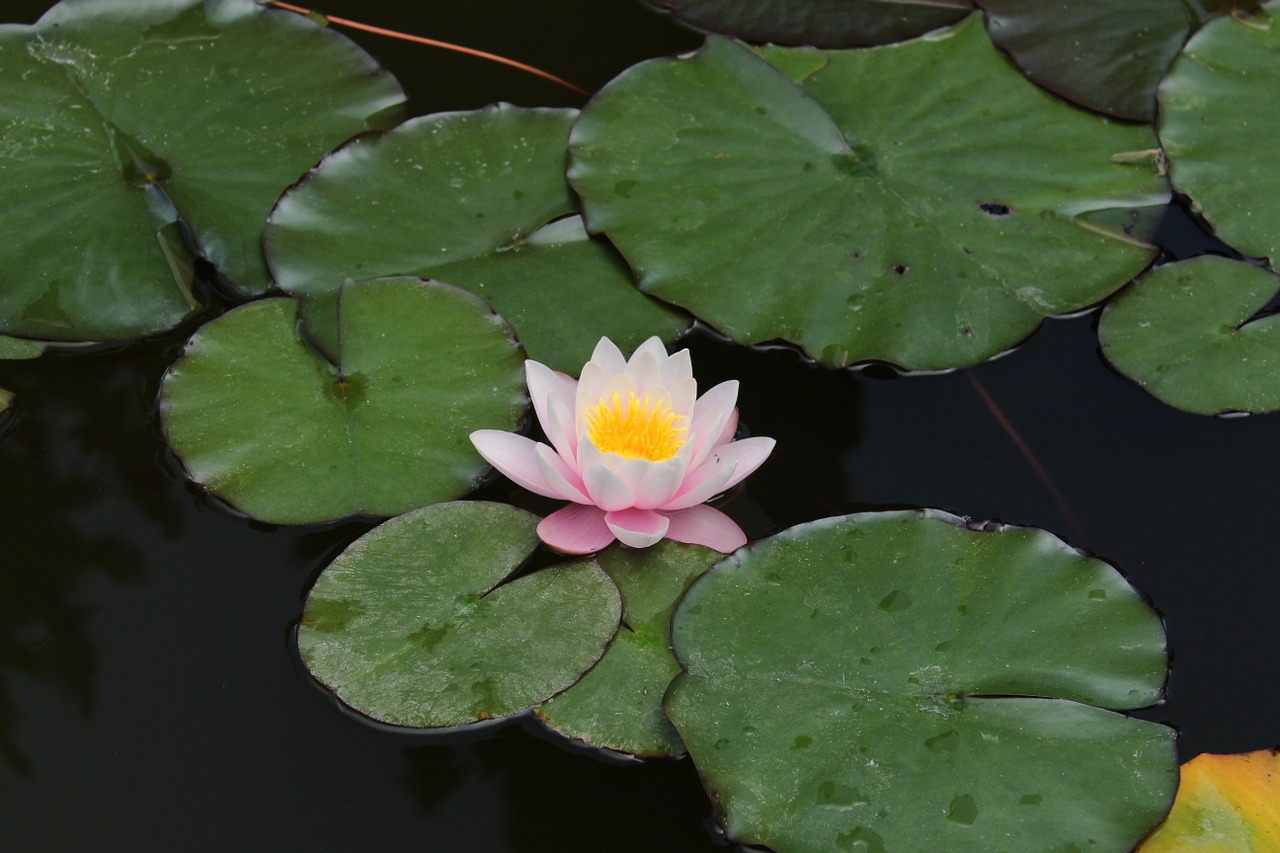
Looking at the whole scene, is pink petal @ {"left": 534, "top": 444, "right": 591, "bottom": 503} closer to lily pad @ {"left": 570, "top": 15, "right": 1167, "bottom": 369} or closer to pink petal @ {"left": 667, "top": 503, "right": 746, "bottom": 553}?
pink petal @ {"left": 667, "top": 503, "right": 746, "bottom": 553}

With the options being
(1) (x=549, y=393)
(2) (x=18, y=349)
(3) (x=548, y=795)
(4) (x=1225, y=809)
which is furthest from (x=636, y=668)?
(2) (x=18, y=349)

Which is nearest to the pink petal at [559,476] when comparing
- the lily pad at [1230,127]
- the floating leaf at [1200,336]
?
the floating leaf at [1200,336]

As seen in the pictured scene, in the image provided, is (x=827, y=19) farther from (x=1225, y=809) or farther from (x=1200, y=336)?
(x=1225, y=809)

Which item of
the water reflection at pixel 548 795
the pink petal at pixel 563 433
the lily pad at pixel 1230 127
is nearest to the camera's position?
the water reflection at pixel 548 795

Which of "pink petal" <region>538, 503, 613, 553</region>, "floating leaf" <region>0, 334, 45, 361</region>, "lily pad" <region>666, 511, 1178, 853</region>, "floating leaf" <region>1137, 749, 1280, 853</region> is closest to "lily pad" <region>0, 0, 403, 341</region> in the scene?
"floating leaf" <region>0, 334, 45, 361</region>

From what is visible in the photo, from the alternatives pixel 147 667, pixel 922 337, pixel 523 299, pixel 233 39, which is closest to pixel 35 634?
pixel 147 667

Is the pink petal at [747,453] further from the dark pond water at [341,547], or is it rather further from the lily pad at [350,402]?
the lily pad at [350,402]
